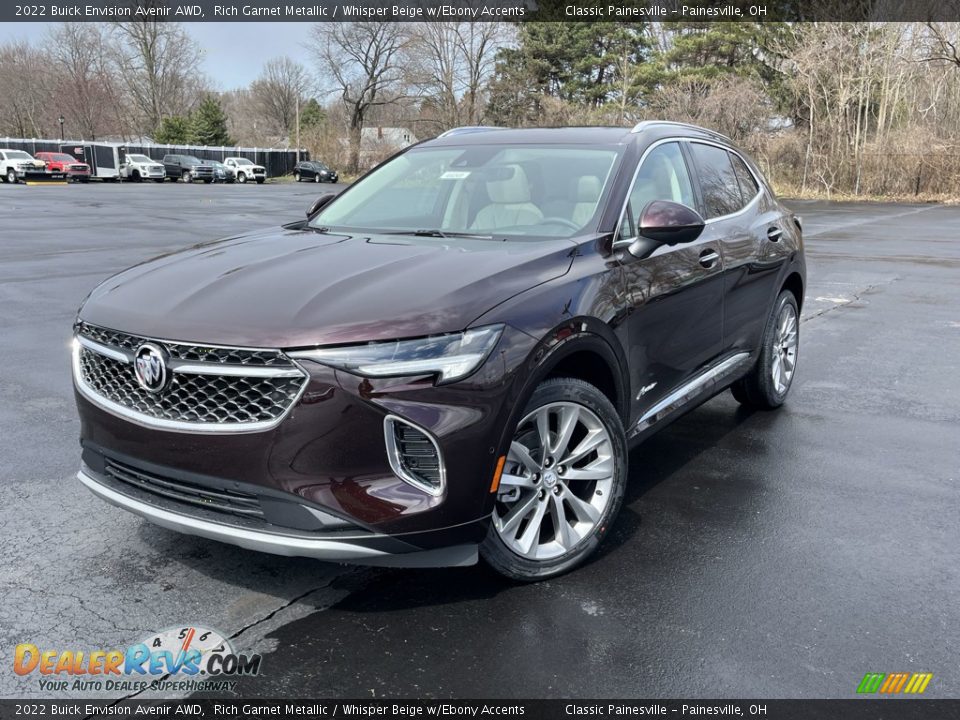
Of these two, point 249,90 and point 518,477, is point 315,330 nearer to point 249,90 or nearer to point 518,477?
point 518,477

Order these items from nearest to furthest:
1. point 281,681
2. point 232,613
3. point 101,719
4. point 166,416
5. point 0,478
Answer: point 101,719 < point 281,681 < point 166,416 < point 232,613 < point 0,478

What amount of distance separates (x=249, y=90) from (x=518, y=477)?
103m

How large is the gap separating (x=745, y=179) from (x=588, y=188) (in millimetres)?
1936

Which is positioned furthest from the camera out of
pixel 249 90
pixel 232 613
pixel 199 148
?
pixel 249 90

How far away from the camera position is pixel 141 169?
166 ft

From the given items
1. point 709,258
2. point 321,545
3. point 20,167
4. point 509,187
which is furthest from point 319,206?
point 20,167

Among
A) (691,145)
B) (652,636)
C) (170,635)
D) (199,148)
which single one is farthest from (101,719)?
(199,148)

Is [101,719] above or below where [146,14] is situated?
below

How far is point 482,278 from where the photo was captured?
3.08m

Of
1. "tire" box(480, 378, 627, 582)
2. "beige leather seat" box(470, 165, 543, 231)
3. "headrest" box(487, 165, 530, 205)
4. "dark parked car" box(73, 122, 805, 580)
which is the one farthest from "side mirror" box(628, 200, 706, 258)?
"tire" box(480, 378, 627, 582)

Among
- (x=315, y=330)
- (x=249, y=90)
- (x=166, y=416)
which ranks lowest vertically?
(x=166, y=416)

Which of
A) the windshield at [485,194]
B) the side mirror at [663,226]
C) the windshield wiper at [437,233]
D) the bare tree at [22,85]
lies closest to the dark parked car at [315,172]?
the bare tree at [22,85]

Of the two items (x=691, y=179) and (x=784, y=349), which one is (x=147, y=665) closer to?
(x=691, y=179)

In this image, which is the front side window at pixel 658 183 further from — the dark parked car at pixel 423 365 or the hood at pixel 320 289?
the hood at pixel 320 289
